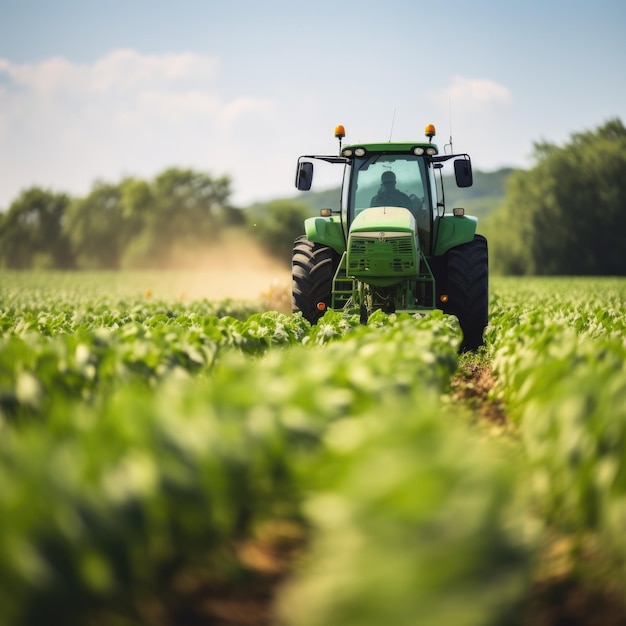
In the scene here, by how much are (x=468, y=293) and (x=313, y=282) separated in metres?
1.95

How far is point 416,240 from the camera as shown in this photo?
8.61 m

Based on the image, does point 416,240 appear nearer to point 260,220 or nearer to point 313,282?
point 313,282

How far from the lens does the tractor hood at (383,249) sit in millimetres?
8312

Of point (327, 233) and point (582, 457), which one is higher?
point (327, 233)

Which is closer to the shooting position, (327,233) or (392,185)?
(392,185)

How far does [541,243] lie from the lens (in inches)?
2137

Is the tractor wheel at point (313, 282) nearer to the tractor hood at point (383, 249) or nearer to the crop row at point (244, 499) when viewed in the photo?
the tractor hood at point (383, 249)

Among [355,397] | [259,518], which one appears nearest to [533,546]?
[259,518]

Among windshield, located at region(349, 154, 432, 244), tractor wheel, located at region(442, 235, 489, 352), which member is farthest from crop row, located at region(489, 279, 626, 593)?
windshield, located at region(349, 154, 432, 244)

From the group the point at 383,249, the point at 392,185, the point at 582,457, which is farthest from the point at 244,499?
the point at 392,185

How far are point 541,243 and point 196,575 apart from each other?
55115 millimetres

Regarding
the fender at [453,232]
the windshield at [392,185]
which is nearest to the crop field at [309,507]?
the fender at [453,232]

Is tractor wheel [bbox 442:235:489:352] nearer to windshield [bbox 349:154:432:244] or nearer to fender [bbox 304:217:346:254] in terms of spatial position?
windshield [bbox 349:154:432:244]

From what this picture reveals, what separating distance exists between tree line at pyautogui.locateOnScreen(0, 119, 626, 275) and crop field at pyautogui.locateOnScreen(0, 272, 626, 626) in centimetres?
5339
